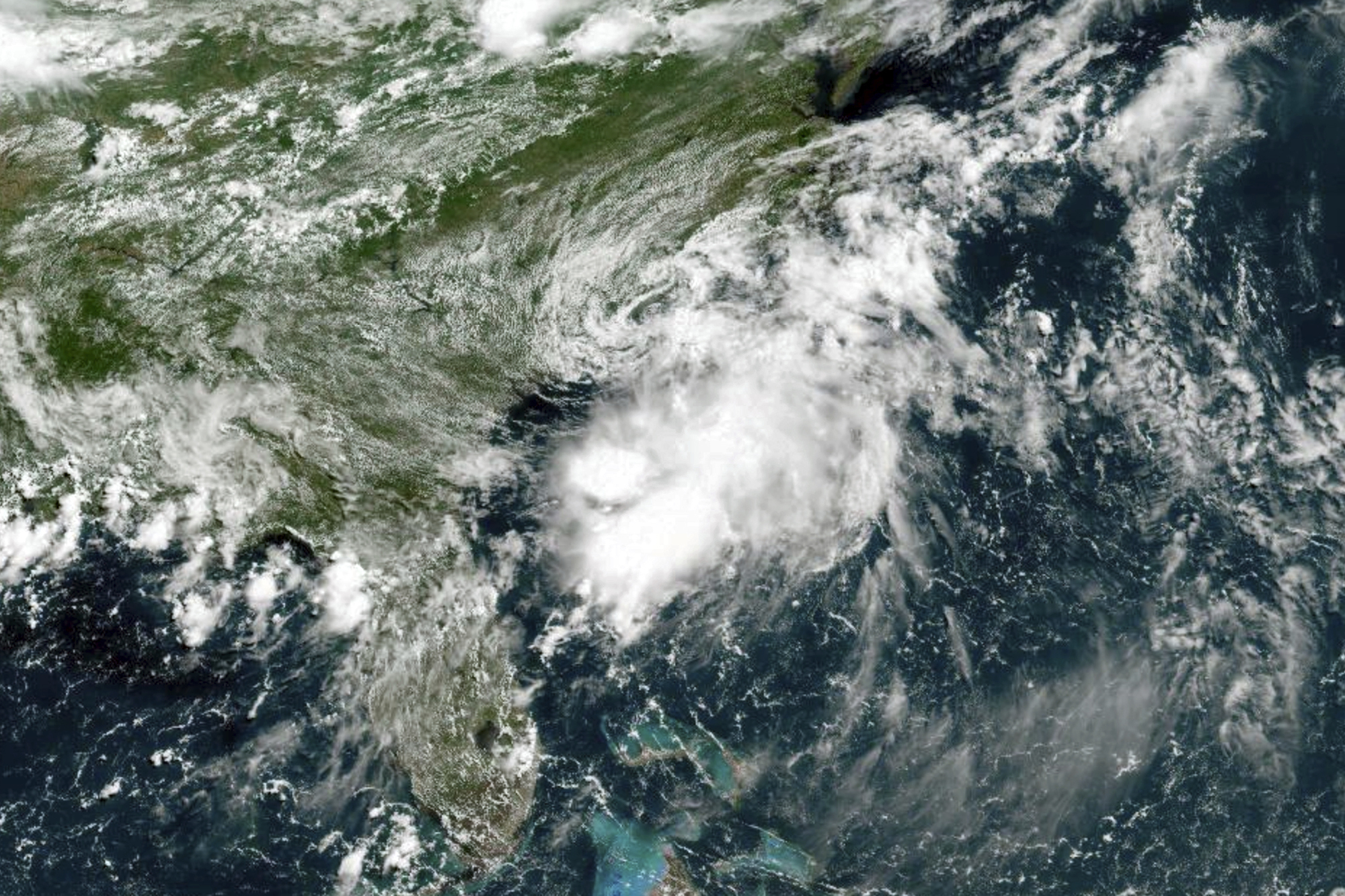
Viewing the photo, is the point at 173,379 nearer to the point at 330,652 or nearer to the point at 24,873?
the point at 330,652

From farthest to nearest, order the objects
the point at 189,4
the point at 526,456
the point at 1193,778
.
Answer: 1. the point at 189,4
2. the point at 526,456
3. the point at 1193,778

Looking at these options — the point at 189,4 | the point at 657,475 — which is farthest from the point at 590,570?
the point at 189,4

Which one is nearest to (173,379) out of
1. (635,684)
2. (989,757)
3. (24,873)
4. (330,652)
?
(330,652)

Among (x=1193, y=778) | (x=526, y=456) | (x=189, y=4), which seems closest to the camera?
(x=1193, y=778)

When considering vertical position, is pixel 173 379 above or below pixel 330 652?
above

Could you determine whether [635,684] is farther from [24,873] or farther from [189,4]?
[189,4]

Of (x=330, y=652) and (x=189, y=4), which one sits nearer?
(x=330, y=652)

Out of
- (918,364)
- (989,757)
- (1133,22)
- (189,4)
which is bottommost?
(989,757)
